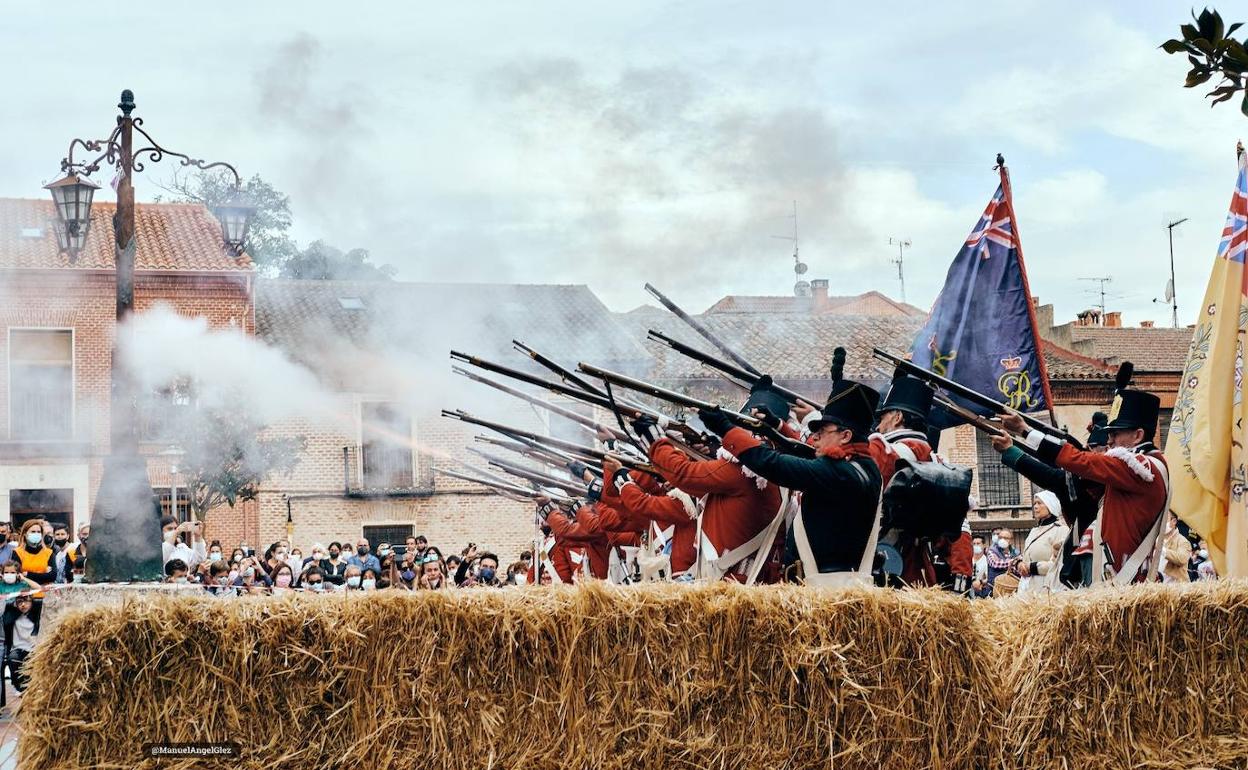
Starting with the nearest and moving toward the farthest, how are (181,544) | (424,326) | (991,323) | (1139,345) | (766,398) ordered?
(766,398) → (991,323) → (181,544) → (424,326) → (1139,345)

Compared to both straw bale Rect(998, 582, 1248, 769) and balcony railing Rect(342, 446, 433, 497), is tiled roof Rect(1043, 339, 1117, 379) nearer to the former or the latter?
balcony railing Rect(342, 446, 433, 497)

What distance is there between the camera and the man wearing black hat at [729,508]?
789 centimetres

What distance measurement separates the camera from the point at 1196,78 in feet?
16.7

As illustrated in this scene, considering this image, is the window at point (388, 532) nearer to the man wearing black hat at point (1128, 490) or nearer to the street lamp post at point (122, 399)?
the street lamp post at point (122, 399)

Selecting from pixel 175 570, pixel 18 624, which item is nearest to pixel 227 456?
pixel 175 570

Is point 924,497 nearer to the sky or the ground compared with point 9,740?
nearer to the sky

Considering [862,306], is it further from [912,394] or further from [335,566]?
[912,394]

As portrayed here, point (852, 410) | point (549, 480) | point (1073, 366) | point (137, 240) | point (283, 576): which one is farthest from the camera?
point (1073, 366)

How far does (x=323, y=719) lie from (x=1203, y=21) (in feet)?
12.8

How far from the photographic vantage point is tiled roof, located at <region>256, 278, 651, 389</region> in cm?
2428

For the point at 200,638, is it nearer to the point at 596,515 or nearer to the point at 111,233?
the point at 596,515

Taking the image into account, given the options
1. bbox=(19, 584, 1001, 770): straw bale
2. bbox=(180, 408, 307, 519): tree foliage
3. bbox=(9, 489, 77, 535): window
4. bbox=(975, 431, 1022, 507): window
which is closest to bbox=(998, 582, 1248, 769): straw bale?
bbox=(19, 584, 1001, 770): straw bale

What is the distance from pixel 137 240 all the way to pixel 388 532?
844 cm

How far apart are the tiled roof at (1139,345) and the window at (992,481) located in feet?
12.8
